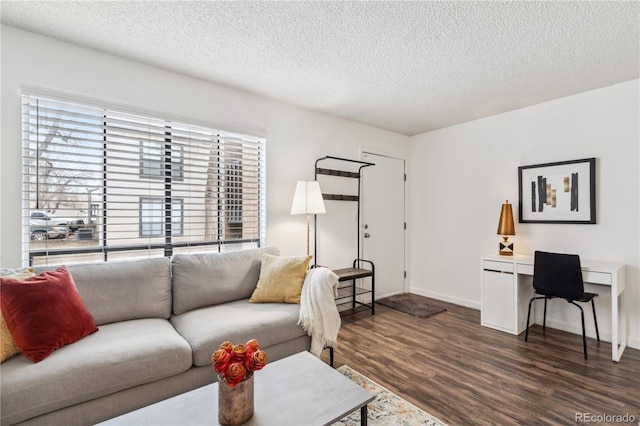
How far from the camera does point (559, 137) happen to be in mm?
3164

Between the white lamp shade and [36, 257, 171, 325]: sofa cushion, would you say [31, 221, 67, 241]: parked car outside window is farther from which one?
the white lamp shade

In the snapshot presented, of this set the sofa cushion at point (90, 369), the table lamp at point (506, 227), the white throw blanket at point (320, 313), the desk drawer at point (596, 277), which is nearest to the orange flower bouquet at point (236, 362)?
the sofa cushion at point (90, 369)

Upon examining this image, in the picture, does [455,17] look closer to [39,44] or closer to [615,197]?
[615,197]

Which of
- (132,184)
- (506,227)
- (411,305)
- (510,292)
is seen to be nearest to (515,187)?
(506,227)

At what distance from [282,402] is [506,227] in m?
3.06

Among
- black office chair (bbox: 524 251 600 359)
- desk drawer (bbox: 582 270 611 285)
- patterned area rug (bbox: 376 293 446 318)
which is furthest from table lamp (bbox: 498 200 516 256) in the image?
patterned area rug (bbox: 376 293 446 318)

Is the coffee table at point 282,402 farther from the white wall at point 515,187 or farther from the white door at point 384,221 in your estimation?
the white wall at point 515,187

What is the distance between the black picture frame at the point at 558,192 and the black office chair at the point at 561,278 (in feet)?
2.40

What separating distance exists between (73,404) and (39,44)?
233 centimetres

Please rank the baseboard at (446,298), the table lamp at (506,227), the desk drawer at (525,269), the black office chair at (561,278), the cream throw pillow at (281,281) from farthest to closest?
the baseboard at (446,298) → the table lamp at (506,227) → the desk drawer at (525,269) → the black office chair at (561,278) → the cream throw pillow at (281,281)

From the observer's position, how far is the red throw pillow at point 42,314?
4.88 ft

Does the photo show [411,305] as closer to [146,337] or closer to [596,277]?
[596,277]

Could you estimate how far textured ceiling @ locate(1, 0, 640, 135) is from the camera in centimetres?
182

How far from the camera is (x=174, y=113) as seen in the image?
2621mm
